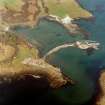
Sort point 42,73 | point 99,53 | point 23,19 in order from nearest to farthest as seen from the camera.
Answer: point 42,73 < point 99,53 < point 23,19

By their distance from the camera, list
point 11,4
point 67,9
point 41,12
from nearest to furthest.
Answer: point 41,12, point 11,4, point 67,9

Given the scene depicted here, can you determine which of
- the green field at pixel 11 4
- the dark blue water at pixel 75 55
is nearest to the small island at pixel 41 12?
the green field at pixel 11 4

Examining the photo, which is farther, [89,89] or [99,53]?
[99,53]

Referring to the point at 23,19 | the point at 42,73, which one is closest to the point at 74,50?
the point at 42,73

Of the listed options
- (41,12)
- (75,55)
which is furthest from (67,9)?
(75,55)

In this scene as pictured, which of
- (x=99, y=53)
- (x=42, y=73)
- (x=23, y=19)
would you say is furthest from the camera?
(x=23, y=19)

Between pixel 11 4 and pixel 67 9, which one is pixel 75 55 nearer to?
pixel 67 9

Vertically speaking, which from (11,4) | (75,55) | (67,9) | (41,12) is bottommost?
(75,55)

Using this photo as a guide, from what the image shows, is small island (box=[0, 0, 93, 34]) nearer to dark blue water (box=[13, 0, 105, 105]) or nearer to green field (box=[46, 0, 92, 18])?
green field (box=[46, 0, 92, 18])

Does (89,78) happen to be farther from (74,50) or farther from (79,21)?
(79,21)

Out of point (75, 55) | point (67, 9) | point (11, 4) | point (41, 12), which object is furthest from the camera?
point (67, 9)
